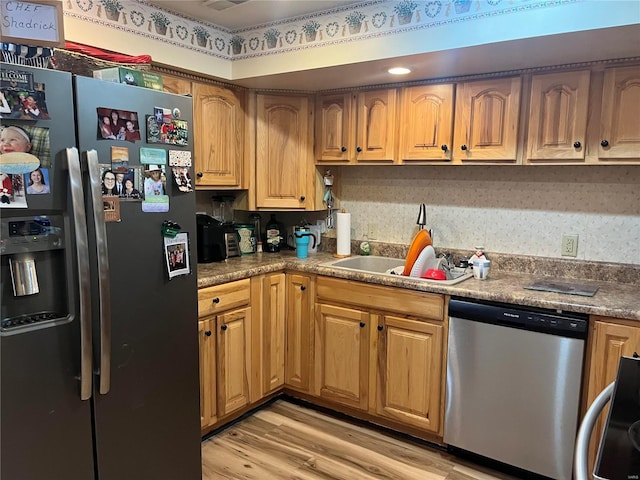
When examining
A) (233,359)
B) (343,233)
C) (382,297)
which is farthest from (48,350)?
(343,233)

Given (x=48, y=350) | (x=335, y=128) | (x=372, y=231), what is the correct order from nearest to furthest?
1. (x=48, y=350)
2. (x=335, y=128)
3. (x=372, y=231)

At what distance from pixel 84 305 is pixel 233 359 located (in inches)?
51.4

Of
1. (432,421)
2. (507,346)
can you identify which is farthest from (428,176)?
(432,421)

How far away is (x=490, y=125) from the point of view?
2.61 m

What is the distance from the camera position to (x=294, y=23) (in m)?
2.68

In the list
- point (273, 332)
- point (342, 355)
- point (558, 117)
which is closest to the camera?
point (558, 117)

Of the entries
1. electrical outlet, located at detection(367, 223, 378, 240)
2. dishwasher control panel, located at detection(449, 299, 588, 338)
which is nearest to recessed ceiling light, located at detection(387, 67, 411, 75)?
electrical outlet, located at detection(367, 223, 378, 240)

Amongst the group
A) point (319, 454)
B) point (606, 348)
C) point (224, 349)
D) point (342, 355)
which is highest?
point (606, 348)

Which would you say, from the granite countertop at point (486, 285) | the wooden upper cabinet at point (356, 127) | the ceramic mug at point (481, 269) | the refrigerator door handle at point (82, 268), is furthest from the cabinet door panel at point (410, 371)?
the refrigerator door handle at point (82, 268)

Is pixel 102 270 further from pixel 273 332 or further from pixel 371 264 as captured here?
pixel 371 264

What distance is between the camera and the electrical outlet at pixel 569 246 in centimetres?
Result: 270

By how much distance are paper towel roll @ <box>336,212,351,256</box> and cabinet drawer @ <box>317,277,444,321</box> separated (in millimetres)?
447

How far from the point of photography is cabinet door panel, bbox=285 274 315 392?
3033mm

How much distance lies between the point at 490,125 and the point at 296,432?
6.69 feet
